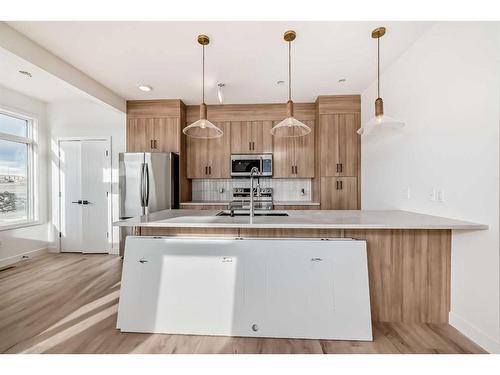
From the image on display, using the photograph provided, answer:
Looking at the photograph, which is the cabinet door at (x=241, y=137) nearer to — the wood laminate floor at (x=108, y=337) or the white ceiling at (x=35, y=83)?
the white ceiling at (x=35, y=83)

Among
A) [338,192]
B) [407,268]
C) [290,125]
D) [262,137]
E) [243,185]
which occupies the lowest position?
[407,268]

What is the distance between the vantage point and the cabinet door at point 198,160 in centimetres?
417

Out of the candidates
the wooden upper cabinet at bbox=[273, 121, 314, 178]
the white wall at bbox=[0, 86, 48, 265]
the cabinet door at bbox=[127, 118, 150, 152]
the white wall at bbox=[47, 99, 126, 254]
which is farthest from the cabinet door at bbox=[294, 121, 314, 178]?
the white wall at bbox=[0, 86, 48, 265]

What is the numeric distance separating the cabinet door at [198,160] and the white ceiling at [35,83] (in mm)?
1747

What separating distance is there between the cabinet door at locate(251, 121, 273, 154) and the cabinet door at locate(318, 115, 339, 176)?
905 mm

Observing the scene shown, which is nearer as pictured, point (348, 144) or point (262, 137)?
point (348, 144)

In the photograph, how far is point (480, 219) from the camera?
1.67 meters

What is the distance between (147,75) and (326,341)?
3608mm

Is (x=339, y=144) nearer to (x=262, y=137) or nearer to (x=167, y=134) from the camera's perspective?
(x=262, y=137)

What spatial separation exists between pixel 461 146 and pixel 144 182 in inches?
153

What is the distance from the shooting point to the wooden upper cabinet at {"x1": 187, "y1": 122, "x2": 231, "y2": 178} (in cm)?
414

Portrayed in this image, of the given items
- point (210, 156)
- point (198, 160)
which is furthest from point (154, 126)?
point (210, 156)

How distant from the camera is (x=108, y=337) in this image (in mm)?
1822
